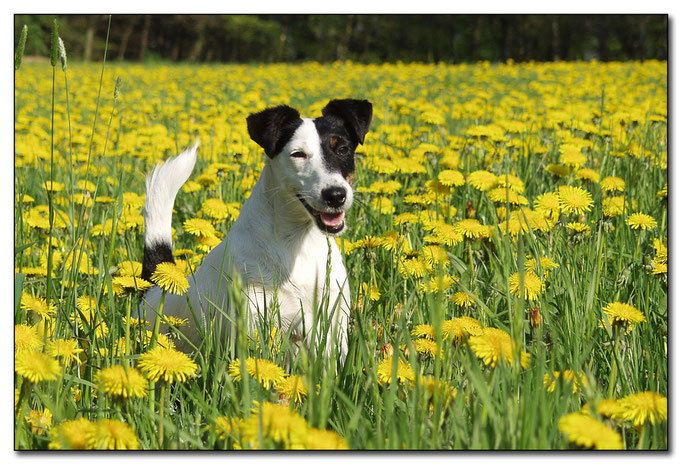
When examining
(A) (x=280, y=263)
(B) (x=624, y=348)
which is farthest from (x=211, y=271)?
(B) (x=624, y=348)

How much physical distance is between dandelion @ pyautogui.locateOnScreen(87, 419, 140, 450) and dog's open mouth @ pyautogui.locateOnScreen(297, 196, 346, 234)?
3.74 feet

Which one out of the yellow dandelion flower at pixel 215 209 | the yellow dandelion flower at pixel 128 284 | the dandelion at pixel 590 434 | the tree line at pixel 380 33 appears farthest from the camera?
the yellow dandelion flower at pixel 215 209

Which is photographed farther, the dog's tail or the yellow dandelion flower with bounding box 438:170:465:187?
the yellow dandelion flower with bounding box 438:170:465:187

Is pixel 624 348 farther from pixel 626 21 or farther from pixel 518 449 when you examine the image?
pixel 626 21

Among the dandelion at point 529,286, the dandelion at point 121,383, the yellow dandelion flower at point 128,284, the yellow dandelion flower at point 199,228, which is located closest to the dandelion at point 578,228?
Result: the dandelion at point 529,286

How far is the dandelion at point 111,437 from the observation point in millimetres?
1148

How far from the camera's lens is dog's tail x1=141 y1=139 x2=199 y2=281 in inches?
97.8

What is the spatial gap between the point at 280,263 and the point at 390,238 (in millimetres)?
468

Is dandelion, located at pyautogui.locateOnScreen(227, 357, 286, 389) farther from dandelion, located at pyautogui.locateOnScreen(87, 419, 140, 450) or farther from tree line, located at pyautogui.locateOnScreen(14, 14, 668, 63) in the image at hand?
tree line, located at pyautogui.locateOnScreen(14, 14, 668, 63)

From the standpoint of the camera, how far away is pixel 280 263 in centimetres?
223

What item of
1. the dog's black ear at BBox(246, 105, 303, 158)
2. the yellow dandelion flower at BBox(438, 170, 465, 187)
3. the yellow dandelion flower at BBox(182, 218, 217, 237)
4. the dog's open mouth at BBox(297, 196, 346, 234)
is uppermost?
the dog's black ear at BBox(246, 105, 303, 158)

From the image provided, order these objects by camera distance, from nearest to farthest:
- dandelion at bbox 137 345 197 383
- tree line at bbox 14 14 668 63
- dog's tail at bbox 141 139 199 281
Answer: dandelion at bbox 137 345 197 383
dog's tail at bbox 141 139 199 281
tree line at bbox 14 14 668 63

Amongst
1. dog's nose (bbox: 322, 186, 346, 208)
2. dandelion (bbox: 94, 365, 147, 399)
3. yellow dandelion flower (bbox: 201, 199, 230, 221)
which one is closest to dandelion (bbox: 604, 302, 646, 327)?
dog's nose (bbox: 322, 186, 346, 208)

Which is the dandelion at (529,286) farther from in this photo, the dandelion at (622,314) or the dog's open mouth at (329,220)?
the dog's open mouth at (329,220)
